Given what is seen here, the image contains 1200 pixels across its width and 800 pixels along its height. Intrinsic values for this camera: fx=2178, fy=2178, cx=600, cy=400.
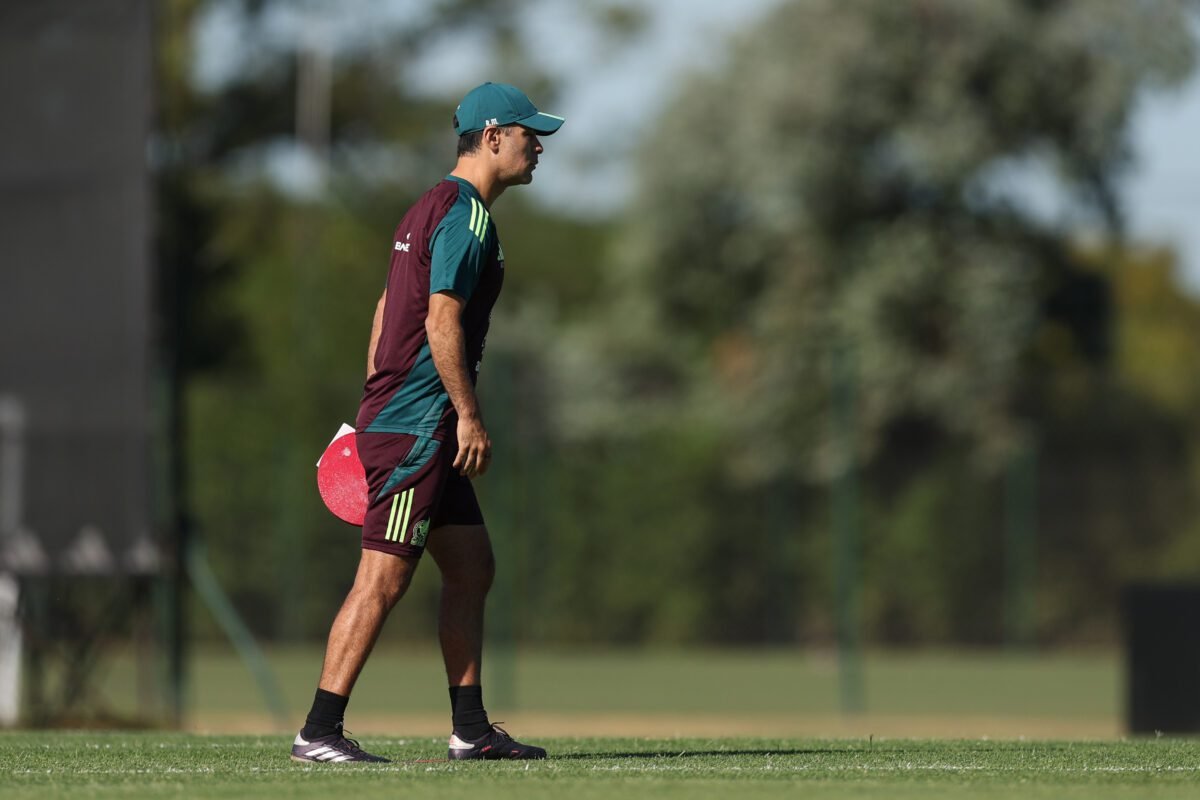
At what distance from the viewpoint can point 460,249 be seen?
21.5ft

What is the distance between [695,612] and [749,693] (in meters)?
4.87

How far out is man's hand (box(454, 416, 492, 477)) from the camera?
654cm

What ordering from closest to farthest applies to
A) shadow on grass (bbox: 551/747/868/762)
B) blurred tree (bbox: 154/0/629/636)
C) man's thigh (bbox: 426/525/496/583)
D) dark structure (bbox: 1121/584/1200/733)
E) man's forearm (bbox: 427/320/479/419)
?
man's forearm (bbox: 427/320/479/419) < man's thigh (bbox: 426/525/496/583) < shadow on grass (bbox: 551/747/868/762) < dark structure (bbox: 1121/584/1200/733) < blurred tree (bbox: 154/0/629/636)

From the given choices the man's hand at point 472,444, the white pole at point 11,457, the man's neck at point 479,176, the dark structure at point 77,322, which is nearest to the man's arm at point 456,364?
the man's hand at point 472,444

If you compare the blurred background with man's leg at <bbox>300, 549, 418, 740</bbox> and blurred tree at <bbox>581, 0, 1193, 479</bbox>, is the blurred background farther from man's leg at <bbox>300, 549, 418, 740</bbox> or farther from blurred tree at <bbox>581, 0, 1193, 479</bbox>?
man's leg at <bbox>300, 549, 418, 740</bbox>

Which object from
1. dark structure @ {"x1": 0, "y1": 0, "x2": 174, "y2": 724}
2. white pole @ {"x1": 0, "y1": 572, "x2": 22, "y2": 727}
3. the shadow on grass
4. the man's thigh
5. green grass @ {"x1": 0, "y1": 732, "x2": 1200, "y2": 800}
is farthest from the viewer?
dark structure @ {"x1": 0, "y1": 0, "x2": 174, "y2": 724}

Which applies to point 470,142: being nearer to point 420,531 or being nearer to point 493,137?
point 493,137

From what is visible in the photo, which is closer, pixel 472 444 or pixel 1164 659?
pixel 472 444

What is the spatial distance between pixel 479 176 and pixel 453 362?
690mm

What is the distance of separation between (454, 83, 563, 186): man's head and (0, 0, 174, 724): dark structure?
7.26 metres

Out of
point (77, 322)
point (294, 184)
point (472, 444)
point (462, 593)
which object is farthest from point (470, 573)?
point (294, 184)

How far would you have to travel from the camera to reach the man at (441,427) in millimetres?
6559

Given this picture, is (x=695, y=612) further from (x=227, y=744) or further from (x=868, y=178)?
(x=227, y=744)

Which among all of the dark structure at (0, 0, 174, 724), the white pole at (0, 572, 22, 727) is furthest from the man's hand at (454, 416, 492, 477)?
the white pole at (0, 572, 22, 727)
